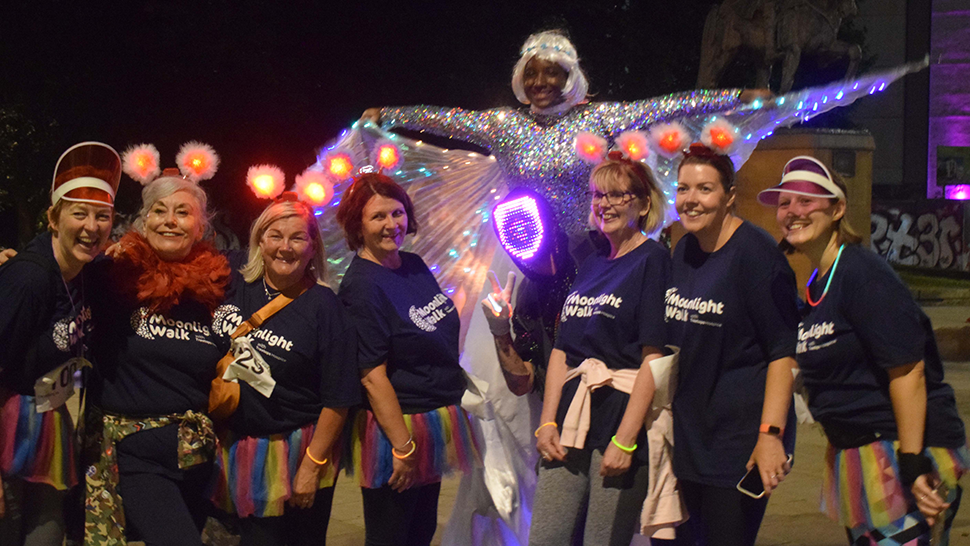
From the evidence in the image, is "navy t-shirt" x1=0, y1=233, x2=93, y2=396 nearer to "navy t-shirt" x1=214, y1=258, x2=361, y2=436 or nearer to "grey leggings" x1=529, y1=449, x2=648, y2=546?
"navy t-shirt" x1=214, y1=258, x2=361, y2=436

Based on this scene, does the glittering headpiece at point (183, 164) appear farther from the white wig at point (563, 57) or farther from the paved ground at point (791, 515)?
the paved ground at point (791, 515)

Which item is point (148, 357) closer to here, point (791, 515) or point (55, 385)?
point (55, 385)

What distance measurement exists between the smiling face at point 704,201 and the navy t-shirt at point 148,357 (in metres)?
1.60

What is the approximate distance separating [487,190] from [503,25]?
6677 mm

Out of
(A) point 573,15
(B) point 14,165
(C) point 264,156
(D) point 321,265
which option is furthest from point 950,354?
(B) point 14,165

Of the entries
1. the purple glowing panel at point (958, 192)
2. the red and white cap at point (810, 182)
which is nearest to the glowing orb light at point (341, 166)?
the red and white cap at point (810, 182)

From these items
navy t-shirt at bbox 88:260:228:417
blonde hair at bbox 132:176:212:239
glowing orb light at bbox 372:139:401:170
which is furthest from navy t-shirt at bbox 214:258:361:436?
glowing orb light at bbox 372:139:401:170

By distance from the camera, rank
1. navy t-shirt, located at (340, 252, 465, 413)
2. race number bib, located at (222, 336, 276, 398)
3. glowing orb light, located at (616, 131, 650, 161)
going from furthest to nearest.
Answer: glowing orb light, located at (616, 131, 650, 161) < navy t-shirt, located at (340, 252, 465, 413) < race number bib, located at (222, 336, 276, 398)

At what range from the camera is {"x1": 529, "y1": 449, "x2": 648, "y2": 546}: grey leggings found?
9.71ft

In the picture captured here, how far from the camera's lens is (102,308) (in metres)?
3.01

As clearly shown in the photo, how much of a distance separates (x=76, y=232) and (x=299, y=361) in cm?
80

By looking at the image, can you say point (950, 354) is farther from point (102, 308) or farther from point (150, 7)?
point (102, 308)

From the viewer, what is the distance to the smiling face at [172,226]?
9.96 ft

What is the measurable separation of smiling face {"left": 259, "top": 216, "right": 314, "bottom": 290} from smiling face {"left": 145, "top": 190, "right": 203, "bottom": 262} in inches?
10.0
